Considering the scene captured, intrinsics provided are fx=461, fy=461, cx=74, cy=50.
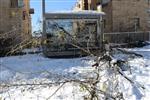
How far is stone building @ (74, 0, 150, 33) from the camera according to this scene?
114 ft

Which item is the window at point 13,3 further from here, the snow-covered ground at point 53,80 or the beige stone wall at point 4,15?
the snow-covered ground at point 53,80

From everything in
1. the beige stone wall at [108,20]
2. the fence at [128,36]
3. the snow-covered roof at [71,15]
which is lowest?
the fence at [128,36]

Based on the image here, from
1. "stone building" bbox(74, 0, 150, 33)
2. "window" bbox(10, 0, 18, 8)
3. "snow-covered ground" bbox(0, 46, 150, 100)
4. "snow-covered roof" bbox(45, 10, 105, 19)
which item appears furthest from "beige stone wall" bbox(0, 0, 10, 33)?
"snow-covered ground" bbox(0, 46, 150, 100)

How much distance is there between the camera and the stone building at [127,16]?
3472 centimetres

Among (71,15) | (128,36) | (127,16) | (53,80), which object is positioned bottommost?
(128,36)

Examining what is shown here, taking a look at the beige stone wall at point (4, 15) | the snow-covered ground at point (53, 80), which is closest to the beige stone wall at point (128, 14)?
the beige stone wall at point (4, 15)

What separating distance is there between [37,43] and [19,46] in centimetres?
24

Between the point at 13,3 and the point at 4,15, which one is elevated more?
the point at 13,3

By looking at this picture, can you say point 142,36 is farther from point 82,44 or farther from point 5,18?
point 82,44

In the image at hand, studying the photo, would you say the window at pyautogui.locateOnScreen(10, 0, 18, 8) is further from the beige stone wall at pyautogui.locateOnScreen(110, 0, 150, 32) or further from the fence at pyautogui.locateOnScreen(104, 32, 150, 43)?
the fence at pyautogui.locateOnScreen(104, 32, 150, 43)

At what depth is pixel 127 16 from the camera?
1383 inches

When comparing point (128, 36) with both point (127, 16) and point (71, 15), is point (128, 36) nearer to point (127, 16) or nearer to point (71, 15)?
point (127, 16)

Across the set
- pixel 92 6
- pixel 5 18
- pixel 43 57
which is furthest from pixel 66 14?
pixel 92 6

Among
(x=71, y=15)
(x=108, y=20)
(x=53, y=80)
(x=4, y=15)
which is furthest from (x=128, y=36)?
A: (x=53, y=80)
